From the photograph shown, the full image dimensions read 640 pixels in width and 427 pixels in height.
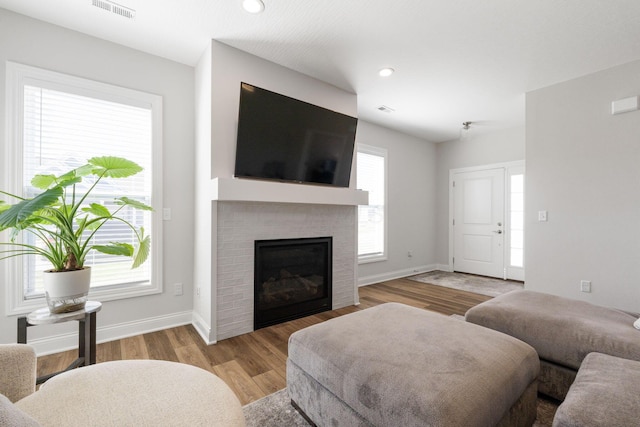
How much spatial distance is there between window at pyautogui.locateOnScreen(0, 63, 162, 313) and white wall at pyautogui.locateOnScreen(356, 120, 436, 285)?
2.95 meters

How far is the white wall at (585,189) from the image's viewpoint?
2.78 meters

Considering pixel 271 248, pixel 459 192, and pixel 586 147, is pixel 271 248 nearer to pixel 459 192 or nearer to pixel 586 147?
pixel 586 147

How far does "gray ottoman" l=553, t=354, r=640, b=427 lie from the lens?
898 millimetres

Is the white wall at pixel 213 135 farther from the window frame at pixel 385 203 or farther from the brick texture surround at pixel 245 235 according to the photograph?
the window frame at pixel 385 203

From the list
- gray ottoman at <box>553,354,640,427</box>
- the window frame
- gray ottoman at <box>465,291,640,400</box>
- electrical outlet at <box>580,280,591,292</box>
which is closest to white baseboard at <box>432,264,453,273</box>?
the window frame

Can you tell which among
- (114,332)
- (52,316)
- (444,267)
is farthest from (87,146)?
(444,267)

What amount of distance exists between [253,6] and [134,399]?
2391 millimetres

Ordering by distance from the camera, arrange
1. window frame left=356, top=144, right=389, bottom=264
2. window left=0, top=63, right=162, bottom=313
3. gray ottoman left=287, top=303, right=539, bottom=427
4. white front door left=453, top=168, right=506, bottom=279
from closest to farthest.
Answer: gray ottoman left=287, top=303, right=539, bottom=427 < window left=0, top=63, right=162, bottom=313 < window frame left=356, top=144, right=389, bottom=264 < white front door left=453, top=168, right=506, bottom=279

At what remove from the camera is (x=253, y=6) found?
2059 millimetres

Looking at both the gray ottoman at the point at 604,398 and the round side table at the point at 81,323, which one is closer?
the gray ottoman at the point at 604,398

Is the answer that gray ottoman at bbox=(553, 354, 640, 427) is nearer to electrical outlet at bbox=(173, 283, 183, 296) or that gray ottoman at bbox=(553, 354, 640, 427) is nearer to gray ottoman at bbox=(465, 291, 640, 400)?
gray ottoman at bbox=(465, 291, 640, 400)

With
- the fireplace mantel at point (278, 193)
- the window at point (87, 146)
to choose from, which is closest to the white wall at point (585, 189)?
the fireplace mantel at point (278, 193)

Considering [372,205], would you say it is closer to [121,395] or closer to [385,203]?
[385,203]

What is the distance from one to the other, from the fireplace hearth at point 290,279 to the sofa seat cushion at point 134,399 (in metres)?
1.66
